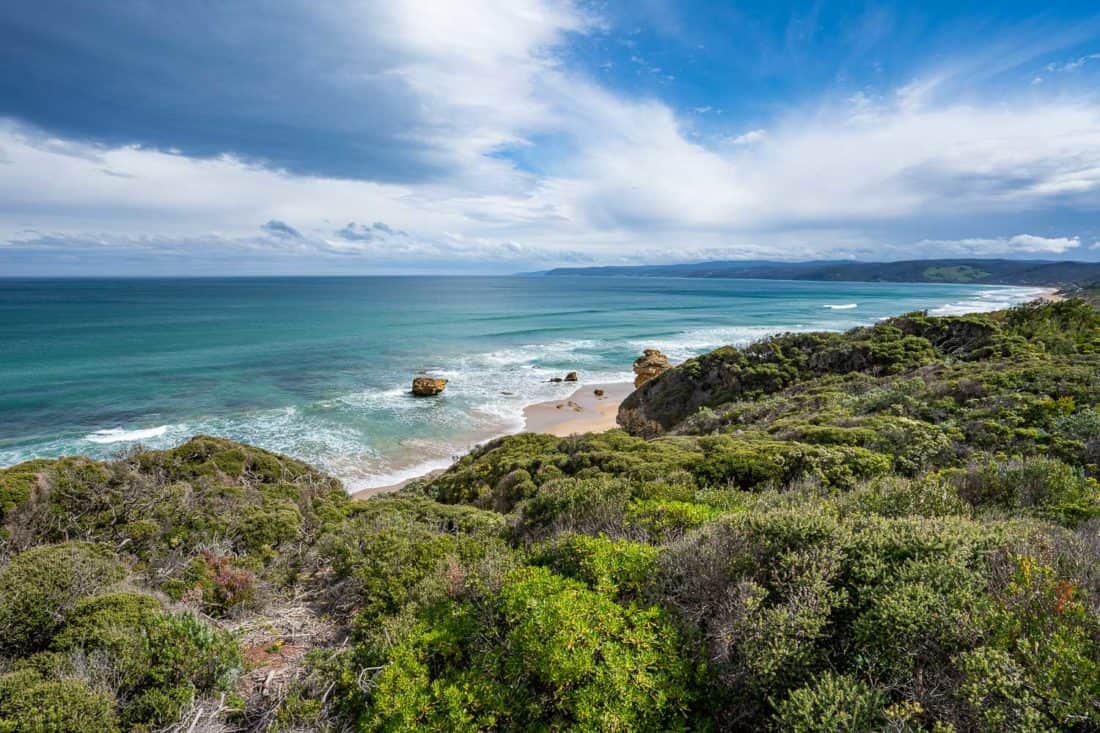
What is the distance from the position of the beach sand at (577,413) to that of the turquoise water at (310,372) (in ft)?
4.16

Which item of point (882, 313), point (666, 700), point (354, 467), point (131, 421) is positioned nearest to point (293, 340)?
point (131, 421)

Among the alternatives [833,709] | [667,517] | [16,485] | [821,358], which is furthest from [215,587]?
[821,358]

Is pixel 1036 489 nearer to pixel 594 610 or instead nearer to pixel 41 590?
pixel 594 610

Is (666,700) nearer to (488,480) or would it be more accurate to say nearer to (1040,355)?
(488,480)

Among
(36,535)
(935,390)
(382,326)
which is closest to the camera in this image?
(36,535)

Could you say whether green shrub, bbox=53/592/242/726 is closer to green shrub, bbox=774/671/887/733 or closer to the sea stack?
green shrub, bbox=774/671/887/733

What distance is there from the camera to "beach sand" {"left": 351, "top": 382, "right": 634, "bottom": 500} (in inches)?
1129

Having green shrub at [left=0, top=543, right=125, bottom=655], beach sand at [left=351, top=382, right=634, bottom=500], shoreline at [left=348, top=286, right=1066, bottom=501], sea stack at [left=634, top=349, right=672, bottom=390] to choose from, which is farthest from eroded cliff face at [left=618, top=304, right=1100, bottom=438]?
green shrub at [left=0, top=543, right=125, bottom=655]

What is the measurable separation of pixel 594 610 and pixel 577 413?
27213mm

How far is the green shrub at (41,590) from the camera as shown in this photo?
15.5ft

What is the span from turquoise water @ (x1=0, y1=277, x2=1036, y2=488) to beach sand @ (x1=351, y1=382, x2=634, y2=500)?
4.16 ft

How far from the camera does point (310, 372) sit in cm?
3975

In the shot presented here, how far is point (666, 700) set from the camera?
12.3ft

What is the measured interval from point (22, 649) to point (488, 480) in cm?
1091
